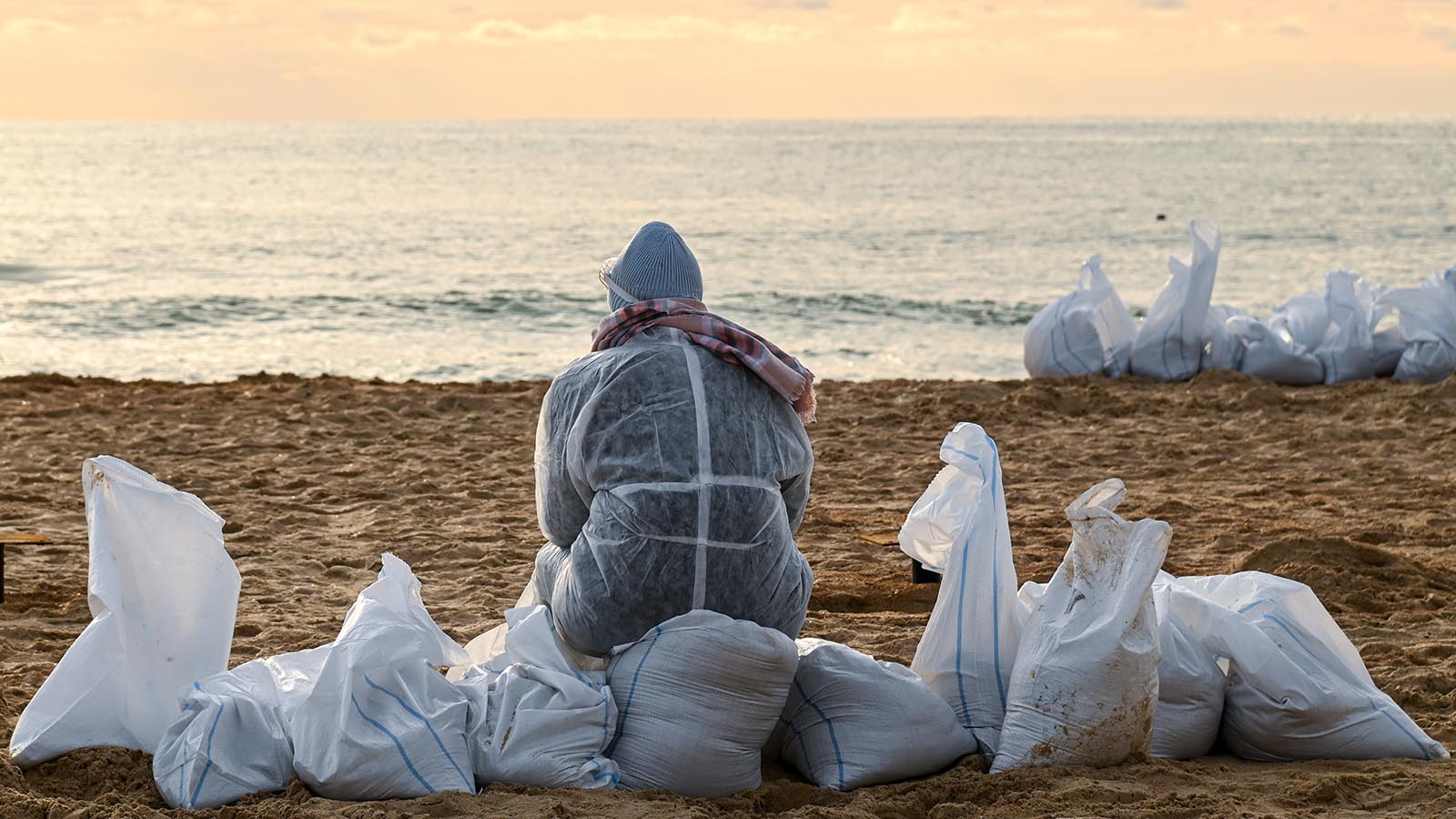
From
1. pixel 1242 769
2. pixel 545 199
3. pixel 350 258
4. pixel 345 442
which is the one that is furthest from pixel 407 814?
pixel 545 199

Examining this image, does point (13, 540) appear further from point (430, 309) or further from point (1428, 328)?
point (430, 309)

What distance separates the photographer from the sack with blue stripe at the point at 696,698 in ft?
9.27

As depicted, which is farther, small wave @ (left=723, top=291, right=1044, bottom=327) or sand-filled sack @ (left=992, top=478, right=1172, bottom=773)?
small wave @ (left=723, top=291, right=1044, bottom=327)

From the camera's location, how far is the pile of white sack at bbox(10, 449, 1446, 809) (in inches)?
111

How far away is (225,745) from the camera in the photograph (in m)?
2.78

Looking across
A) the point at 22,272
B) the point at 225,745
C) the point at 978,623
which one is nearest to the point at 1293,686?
the point at 978,623

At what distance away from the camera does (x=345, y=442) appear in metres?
7.04

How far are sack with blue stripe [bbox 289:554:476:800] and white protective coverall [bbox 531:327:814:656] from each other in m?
0.33

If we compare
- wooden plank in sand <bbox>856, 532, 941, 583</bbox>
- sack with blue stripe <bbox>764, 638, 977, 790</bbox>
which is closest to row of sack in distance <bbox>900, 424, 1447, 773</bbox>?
sack with blue stripe <bbox>764, 638, 977, 790</bbox>

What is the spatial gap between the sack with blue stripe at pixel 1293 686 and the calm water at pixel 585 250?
921 cm

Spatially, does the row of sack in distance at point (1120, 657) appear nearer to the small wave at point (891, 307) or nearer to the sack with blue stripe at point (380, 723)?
the sack with blue stripe at point (380, 723)

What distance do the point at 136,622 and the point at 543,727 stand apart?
932mm

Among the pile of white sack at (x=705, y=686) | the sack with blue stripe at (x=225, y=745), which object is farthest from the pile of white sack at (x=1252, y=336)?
the sack with blue stripe at (x=225, y=745)

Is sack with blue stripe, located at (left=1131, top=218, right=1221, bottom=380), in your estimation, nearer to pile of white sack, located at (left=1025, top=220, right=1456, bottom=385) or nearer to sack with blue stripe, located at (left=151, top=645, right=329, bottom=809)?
pile of white sack, located at (left=1025, top=220, right=1456, bottom=385)
